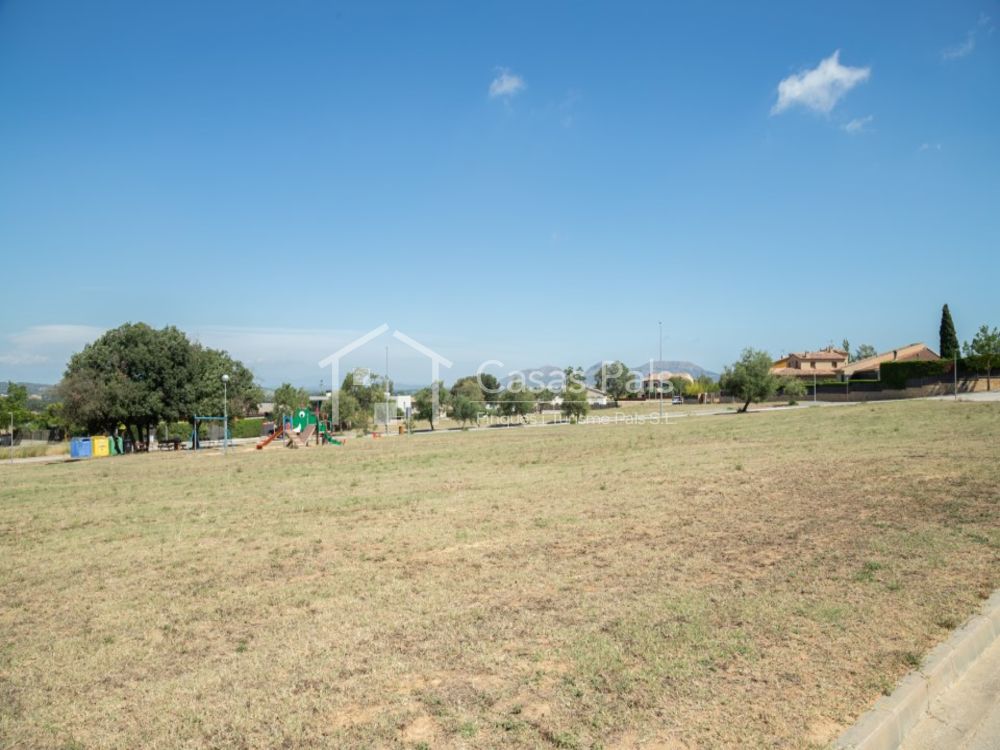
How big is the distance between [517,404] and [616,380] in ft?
165

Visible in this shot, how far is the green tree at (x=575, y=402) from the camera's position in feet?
208

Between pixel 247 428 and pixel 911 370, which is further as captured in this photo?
pixel 247 428

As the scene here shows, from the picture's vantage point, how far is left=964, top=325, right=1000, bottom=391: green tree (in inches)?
2146

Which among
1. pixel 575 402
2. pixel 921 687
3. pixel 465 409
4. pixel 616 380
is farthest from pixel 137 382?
pixel 616 380

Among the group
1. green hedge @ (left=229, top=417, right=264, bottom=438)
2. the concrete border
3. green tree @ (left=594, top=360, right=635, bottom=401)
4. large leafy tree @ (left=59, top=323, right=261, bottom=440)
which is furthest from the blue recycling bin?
green tree @ (left=594, top=360, right=635, bottom=401)

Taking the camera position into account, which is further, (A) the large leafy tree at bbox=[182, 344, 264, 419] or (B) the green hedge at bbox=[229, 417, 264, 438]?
(B) the green hedge at bbox=[229, 417, 264, 438]

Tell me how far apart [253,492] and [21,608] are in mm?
9627

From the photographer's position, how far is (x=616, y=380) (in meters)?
115

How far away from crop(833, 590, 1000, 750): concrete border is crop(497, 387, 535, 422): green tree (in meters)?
63.6

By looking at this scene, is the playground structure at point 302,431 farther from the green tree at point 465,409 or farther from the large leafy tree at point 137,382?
the green tree at point 465,409

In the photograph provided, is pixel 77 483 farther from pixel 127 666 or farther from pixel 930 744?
pixel 930 744

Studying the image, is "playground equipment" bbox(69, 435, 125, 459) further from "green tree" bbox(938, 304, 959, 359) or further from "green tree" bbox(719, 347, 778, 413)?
"green tree" bbox(938, 304, 959, 359)

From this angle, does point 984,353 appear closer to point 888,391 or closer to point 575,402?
point 888,391

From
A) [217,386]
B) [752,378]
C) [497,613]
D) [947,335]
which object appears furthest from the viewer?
[947,335]
